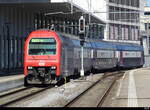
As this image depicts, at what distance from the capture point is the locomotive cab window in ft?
77.3

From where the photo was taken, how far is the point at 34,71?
23297 millimetres

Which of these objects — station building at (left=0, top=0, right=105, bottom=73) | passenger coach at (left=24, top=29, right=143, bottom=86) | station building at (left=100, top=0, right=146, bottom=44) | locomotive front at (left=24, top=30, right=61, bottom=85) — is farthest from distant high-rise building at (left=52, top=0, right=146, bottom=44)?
locomotive front at (left=24, top=30, right=61, bottom=85)

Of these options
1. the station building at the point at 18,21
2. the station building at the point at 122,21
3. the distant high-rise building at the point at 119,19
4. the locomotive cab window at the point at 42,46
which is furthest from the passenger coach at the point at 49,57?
the station building at the point at 122,21

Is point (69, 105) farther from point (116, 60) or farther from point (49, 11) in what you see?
point (49, 11)

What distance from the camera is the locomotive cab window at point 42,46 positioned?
23.5m

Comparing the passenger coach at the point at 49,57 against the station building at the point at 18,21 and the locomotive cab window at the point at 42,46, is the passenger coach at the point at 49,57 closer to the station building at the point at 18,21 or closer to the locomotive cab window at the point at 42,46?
the locomotive cab window at the point at 42,46

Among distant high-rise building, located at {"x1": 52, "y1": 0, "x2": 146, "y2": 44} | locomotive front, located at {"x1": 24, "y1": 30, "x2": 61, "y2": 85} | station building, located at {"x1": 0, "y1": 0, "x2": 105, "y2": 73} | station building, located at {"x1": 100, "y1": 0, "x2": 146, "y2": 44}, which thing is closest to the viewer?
locomotive front, located at {"x1": 24, "y1": 30, "x2": 61, "y2": 85}

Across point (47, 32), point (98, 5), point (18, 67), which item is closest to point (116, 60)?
point (18, 67)

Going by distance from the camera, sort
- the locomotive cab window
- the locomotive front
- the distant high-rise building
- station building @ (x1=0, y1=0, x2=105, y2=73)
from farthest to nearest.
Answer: the distant high-rise building → station building @ (x1=0, y1=0, x2=105, y2=73) → the locomotive cab window → the locomotive front

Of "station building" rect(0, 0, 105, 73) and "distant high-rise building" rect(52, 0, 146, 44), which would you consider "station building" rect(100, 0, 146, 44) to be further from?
"station building" rect(0, 0, 105, 73)

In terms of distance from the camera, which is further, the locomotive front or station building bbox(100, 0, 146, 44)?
station building bbox(100, 0, 146, 44)

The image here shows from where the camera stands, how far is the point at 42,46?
23625 mm

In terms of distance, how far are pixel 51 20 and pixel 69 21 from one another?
590 cm

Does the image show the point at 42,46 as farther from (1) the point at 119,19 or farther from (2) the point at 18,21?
(1) the point at 119,19
